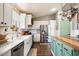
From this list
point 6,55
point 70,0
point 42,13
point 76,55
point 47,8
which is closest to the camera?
point 6,55

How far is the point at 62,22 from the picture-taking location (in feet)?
10.7

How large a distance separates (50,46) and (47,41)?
0.31 meters

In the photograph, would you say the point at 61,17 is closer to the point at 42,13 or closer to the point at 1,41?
the point at 42,13

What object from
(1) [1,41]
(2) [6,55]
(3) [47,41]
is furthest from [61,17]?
(2) [6,55]

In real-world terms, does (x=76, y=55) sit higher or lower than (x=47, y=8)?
lower

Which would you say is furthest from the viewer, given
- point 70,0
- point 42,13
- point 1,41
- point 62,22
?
point 62,22

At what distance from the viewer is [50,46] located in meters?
3.57

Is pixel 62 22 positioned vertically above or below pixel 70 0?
below

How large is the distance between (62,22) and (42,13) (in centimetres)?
69

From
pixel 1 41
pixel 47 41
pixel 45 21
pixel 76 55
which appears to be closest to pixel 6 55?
pixel 1 41

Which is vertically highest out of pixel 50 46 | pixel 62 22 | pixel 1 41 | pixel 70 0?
pixel 70 0

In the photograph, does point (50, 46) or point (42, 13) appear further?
point (50, 46)

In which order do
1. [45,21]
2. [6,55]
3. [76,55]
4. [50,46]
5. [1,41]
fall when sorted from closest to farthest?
[6,55]
[76,55]
[1,41]
[45,21]
[50,46]

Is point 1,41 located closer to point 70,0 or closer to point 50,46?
point 70,0
